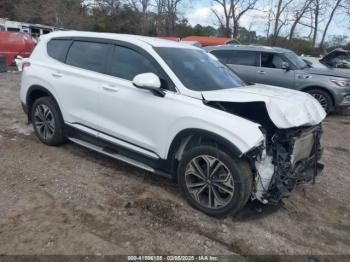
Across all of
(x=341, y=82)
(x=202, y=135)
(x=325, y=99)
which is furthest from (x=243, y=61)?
(x=202, y=135)

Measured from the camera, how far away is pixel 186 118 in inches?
142

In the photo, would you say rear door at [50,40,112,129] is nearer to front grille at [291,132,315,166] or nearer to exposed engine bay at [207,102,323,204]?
exposed engine bay at [207,102,323,204]

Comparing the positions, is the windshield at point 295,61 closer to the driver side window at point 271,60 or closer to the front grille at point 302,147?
the driver side window at point 271,60

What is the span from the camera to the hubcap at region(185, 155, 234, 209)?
137 inches

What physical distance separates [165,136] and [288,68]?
6.85 meters

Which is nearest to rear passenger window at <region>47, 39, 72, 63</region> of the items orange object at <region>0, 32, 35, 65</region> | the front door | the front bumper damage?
the front door

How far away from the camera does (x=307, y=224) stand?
12.0 feet

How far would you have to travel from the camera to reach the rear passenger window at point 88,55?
4.53 m

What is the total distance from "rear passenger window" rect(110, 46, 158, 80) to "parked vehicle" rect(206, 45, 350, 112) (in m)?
5.44

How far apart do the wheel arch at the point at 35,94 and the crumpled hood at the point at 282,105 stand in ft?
8.63

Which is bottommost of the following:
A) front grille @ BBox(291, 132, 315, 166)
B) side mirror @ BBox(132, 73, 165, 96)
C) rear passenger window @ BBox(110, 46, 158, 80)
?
front grille @ BBox(291, 132, 315, 166)

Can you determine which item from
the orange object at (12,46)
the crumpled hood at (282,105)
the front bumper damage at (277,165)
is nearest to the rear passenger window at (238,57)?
the crumpled hood at (282,105)

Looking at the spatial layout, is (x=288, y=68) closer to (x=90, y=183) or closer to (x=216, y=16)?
(x=90, y=183)

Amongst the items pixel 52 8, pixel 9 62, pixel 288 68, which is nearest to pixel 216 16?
pixel 52 8
